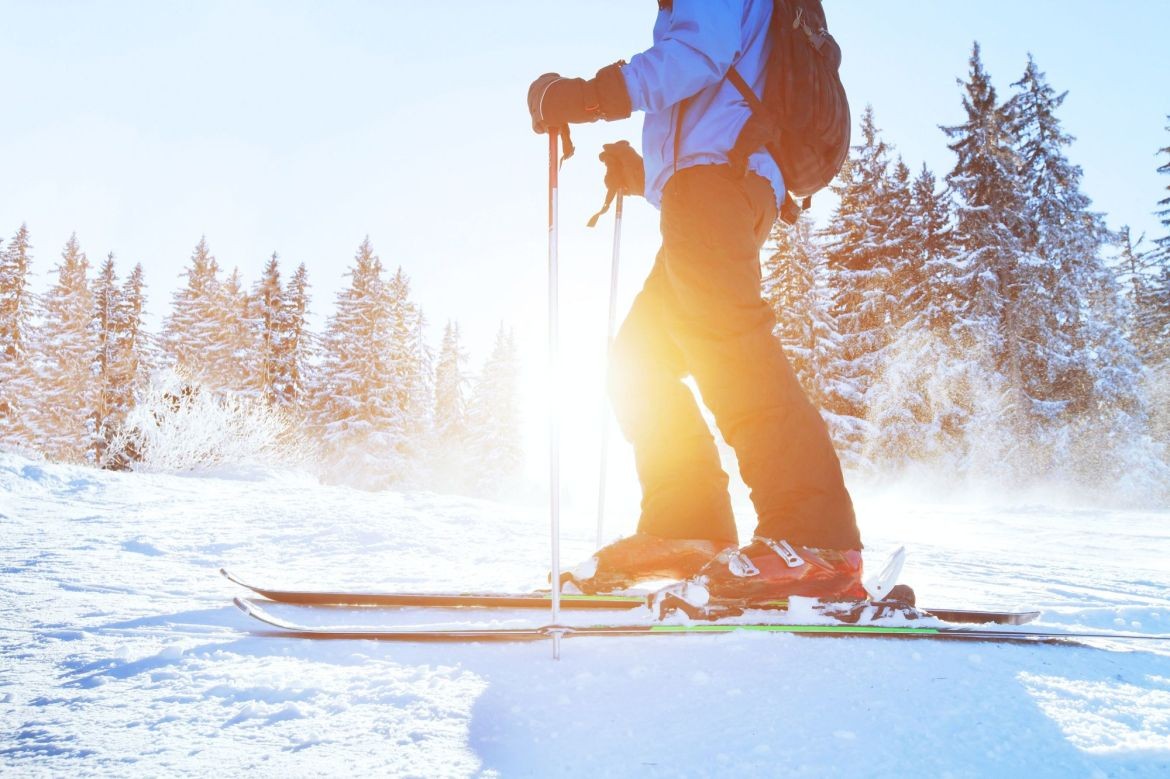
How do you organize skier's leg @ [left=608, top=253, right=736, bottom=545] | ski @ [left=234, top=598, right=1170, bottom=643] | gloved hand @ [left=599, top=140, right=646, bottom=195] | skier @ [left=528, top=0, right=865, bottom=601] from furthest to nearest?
gloved hand @ [left=599, top=140, right=646, bottom=195] < skier's leg @ [left=608, top=253, right=736, bottom=545] < skier @ [left=528, top=0, right=865, bottom=601] < ski @ [left=234, top=598, right=1170, bottom=643]

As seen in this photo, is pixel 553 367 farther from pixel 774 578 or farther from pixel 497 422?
pixel 497 422

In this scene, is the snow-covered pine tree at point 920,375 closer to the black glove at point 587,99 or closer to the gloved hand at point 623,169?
the gloved hand at point 623,169

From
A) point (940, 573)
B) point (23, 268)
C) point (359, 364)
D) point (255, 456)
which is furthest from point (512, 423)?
point (940, 573)

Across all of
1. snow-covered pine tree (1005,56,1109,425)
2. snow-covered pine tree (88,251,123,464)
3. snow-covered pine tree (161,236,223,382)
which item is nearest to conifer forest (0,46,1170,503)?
snow-covered pine tree (1005,56,1109,425)

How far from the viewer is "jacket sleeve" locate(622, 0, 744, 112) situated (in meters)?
1.70

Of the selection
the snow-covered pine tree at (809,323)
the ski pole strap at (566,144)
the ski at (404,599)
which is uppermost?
the snow-covered pine tree at (809,323)

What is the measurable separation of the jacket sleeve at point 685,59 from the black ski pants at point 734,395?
0.75 feet

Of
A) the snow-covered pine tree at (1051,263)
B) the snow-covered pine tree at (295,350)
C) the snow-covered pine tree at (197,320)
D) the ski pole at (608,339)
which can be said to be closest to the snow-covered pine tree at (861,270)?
the snow-covered pine tree at (1051,263)

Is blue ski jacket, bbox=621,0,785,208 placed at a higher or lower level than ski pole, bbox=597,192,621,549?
higher

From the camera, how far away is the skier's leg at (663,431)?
6.66ft

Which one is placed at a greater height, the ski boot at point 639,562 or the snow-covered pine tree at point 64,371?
the snow-covered pine tree at point 64,371

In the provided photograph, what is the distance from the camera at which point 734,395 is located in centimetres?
169

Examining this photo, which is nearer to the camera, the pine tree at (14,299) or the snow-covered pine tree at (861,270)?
the snow-covered pine tree at (861,270)

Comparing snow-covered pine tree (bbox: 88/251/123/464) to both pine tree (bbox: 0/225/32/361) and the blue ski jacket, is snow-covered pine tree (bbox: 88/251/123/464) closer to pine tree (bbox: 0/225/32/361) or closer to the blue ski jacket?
pine tree (bbox: 0/225/32/361)
